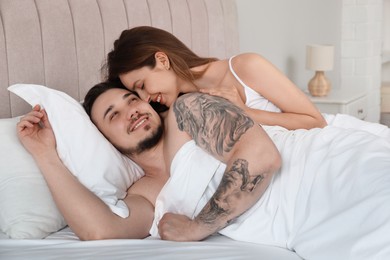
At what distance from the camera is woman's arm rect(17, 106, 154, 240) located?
1557 mm

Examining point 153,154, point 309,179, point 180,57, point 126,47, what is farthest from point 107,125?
point 309,179

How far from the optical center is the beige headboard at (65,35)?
1879 millimetres

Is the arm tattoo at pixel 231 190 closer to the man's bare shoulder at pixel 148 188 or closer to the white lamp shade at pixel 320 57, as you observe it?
the man's bare shoulder at pixel 148 188

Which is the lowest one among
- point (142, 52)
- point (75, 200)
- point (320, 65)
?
point (320, 65)

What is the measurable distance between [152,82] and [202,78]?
0.32m

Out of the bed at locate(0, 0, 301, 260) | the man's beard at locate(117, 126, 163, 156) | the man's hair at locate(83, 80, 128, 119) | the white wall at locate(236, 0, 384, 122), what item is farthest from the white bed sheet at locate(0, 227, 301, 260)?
the white wall at locate(236, 0, 384, 122)

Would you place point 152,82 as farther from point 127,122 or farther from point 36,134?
point 36,134

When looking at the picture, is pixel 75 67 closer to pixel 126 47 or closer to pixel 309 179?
pixel 126 47

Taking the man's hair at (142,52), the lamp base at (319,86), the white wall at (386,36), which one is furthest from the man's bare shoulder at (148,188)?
the white wall at (386,36)

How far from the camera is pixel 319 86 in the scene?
3850mm

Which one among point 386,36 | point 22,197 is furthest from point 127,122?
point 386,36

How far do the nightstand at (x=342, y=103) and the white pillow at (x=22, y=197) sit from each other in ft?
7.83

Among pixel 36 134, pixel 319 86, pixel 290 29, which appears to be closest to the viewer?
pixel 36 134

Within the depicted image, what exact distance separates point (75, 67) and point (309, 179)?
0.97m
